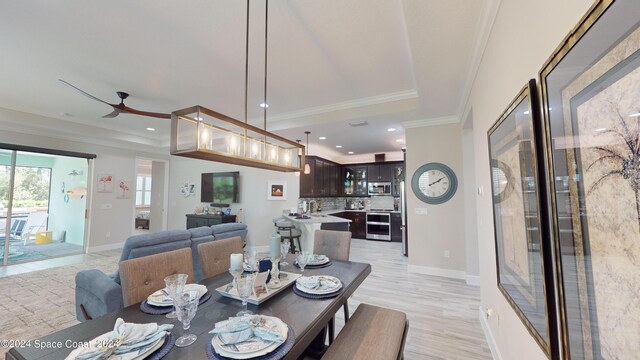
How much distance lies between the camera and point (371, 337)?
1.50 meters

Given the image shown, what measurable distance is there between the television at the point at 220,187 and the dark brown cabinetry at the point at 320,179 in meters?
1.68

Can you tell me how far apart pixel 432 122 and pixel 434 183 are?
40.2 inches

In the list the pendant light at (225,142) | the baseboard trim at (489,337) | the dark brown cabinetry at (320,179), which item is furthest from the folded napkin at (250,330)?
the dark brown cabinetry at (320,179)

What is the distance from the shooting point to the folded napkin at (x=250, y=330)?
1045 mm

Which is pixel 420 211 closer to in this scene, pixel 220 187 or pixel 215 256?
pixel 215 256

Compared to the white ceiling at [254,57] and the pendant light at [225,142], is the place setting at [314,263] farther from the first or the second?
the white ceiling at [254,57]

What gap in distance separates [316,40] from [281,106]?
1.88 m

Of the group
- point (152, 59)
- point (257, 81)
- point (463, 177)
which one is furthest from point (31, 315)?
point (463, 177)

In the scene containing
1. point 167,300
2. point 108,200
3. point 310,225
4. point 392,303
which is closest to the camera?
point 167,300

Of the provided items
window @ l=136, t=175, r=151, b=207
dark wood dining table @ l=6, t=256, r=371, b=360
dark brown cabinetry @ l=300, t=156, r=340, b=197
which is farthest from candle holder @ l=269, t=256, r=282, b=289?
window @ l=136, t=175, r=151, b=207

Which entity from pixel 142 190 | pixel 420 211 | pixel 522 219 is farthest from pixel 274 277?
pixel 142 190

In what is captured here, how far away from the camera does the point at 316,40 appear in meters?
2.42

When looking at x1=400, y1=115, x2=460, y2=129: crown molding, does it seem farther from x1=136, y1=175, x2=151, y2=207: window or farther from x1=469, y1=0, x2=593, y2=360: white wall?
x1=136, y1=175, x2=151, y2=207: window

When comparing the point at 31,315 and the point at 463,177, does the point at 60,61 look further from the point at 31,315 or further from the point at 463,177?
the point at 463,177
